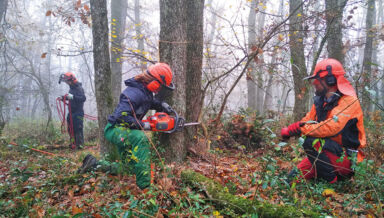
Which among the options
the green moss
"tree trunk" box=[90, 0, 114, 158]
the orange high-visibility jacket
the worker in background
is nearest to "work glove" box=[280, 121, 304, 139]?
the orange high-visibility jacket

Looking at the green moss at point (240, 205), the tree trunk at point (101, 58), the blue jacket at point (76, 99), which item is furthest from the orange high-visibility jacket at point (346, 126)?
the blue jacket at point (76, 99)

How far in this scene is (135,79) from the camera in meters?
3.96

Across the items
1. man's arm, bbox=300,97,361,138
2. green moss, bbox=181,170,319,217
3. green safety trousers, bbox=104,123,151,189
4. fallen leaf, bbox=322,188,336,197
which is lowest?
fallen leaf, bbox=322,188,336,197

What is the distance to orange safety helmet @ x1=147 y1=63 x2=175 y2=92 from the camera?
3766 mm

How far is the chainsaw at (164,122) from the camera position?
3691 millimetres

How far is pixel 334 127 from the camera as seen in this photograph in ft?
10.2

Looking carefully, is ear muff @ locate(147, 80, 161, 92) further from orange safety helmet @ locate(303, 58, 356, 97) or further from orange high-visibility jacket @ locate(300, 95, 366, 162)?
orange safety helmet @ locate(303, 58, 356, 97)

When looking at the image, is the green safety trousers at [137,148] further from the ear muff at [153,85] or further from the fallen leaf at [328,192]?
the fallen leaf at [328,192]

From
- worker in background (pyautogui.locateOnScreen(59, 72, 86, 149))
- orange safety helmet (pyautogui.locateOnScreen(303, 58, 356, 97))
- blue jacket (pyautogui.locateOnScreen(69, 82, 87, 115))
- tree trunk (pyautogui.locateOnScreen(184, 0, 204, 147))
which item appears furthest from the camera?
blue jacket (pyautogui.locateOnScreen(69, 82, 87, 115))

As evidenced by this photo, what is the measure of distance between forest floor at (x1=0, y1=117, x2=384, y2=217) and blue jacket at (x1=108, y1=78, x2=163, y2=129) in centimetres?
86

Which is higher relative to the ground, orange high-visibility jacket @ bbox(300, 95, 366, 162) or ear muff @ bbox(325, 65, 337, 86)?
ear muff @ bbox(325, 65, 337, 86)

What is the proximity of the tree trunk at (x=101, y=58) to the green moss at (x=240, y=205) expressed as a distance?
8.56 ft

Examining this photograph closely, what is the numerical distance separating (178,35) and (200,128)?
83.3 inches

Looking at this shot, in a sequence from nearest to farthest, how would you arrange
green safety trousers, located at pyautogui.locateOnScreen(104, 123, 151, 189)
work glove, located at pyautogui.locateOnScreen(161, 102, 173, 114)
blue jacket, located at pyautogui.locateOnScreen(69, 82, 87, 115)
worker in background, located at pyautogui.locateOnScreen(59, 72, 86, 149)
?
green safety trousers, located at pyautogui.locateOnScreen(104, 123, 151, 189) < work glove, located at pyautogui.locateOnScreen(161, 102, 173, 114) < worker in background, located at pyautogui.locateOnScreen(59, 72, 86, 149) < blue jacket, located at pyautogui.locateOnScreen(69, 82, 87, 115)
